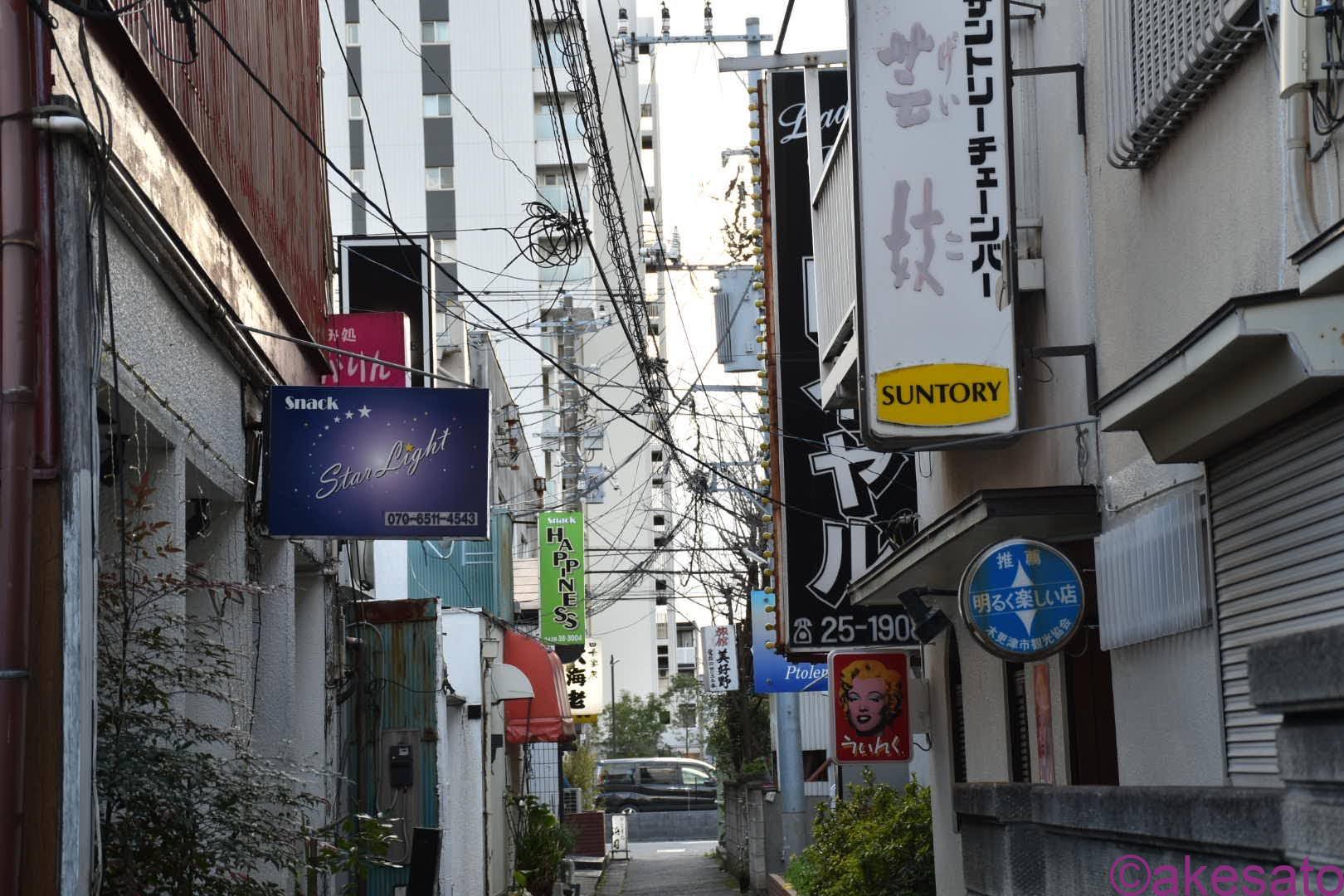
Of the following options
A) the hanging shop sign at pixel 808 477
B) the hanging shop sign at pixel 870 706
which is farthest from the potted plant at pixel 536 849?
the hanging shop sign at pixel 808 477

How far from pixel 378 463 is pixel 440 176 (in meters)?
46.3

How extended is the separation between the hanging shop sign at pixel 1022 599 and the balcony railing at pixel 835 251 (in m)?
1.95

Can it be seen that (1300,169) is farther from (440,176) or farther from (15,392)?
(440,176)

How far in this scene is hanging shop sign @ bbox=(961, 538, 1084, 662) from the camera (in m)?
8.84

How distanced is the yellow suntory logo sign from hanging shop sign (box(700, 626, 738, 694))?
81.8 ft

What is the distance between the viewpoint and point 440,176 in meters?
→ 54.7

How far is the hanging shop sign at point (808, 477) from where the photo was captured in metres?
14.4

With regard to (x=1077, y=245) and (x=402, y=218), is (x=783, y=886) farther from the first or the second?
(x=402, y=218)

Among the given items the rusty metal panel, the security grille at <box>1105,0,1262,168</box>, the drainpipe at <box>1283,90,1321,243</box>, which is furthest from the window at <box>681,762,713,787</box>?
the drainpipe at <box>1283,90,1321,243</box>

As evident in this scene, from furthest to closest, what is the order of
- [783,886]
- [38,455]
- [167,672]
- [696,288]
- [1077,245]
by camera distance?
[696,288], [783,886], [1077,245], [167,672], [38,455]

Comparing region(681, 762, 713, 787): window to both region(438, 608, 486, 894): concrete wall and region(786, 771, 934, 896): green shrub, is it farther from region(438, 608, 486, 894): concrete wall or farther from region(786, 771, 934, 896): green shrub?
region(786, 771, 934, 896): green shrub

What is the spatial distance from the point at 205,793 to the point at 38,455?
1746 millimetres

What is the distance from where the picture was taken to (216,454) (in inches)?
371

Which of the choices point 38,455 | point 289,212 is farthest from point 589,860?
point 38,455
